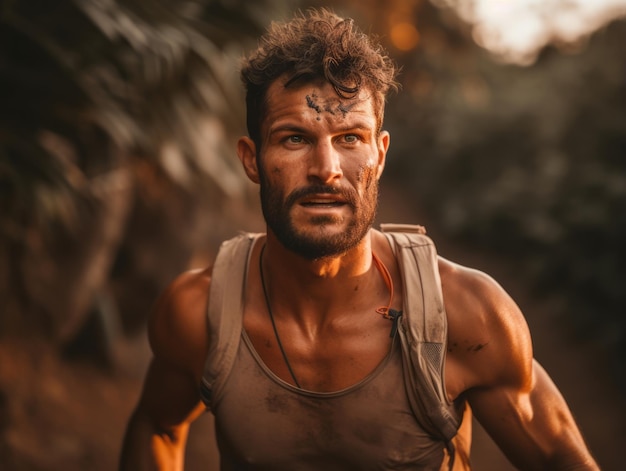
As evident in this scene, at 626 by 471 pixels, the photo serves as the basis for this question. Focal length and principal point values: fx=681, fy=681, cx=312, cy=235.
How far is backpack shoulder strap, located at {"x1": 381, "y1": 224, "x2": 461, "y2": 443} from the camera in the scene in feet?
6.56

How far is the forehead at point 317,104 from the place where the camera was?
6.63 feet

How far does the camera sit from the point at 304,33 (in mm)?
2139

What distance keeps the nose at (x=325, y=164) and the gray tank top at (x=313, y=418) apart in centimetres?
51

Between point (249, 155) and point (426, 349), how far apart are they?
0.87 m

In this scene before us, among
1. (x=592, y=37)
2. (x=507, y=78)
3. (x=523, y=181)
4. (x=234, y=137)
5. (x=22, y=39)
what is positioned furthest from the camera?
(x=507, y=78)

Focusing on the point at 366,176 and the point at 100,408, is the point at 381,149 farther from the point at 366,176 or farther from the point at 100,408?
the point at 100,408

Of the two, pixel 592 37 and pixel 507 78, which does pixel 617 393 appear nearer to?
pixel 592 37

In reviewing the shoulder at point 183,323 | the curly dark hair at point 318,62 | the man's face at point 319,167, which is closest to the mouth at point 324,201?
the man's face at point 319,167

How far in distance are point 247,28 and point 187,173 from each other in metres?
1.28

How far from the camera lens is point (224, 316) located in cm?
219

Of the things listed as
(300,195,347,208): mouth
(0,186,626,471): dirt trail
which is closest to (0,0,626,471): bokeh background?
(0,186,626,471): dirt trail

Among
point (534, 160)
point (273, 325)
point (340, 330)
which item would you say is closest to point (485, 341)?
point (340, 330)

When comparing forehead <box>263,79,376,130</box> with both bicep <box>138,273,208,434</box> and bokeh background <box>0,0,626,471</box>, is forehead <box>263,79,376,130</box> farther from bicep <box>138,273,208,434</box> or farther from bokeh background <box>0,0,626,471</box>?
bokeh background <box>0,0,626,471</box>

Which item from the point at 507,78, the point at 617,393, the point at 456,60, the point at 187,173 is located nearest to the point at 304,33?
the point at 187,173
